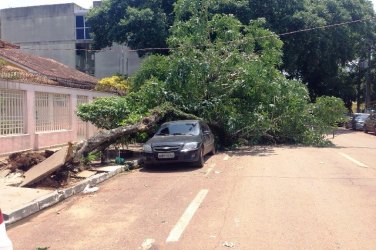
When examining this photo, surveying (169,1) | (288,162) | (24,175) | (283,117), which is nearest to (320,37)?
(169,1)

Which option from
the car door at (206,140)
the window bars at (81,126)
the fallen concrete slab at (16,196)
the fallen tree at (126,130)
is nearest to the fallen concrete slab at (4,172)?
the fallen concrete slab at (16,196)

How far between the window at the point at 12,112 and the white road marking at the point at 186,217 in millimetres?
9050

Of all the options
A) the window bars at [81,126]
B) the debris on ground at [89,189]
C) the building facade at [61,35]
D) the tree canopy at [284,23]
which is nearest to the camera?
the debris on ground at [89,189]

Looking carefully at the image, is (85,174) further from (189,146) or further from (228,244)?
(228,244)

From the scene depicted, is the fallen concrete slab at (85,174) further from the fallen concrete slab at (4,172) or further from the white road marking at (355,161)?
the white road marking at (355,161)

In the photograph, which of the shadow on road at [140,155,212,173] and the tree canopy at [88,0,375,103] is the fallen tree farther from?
the tree canopy at [88,0,375,103]

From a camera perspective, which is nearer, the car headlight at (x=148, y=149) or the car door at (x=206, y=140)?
the car headlight at (x=148, y=149)

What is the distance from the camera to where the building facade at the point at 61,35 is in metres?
42.6

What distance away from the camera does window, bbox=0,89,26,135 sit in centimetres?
1510

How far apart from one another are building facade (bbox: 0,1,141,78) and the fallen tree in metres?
25.7

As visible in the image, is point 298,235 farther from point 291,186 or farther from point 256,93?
point 256,93

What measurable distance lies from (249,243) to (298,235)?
2.51 ft

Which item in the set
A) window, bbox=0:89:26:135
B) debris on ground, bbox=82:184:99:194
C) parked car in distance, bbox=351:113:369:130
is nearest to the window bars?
window, bbox=0:89:26:135

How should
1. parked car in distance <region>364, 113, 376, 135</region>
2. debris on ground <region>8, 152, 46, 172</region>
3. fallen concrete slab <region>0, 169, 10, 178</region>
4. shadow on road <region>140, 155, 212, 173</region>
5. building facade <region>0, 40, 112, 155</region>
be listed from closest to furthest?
fallen concrete slab <region>0, 169, 10, 178</region> → debris on ground <region>8, 152, 46, 172</region> → shadow on road <region>140, 155, 212, 173</region> → building facade <region>0, 40, 112, 155</region> → parked car in distance <region>364, 113, 376, 135</region>
